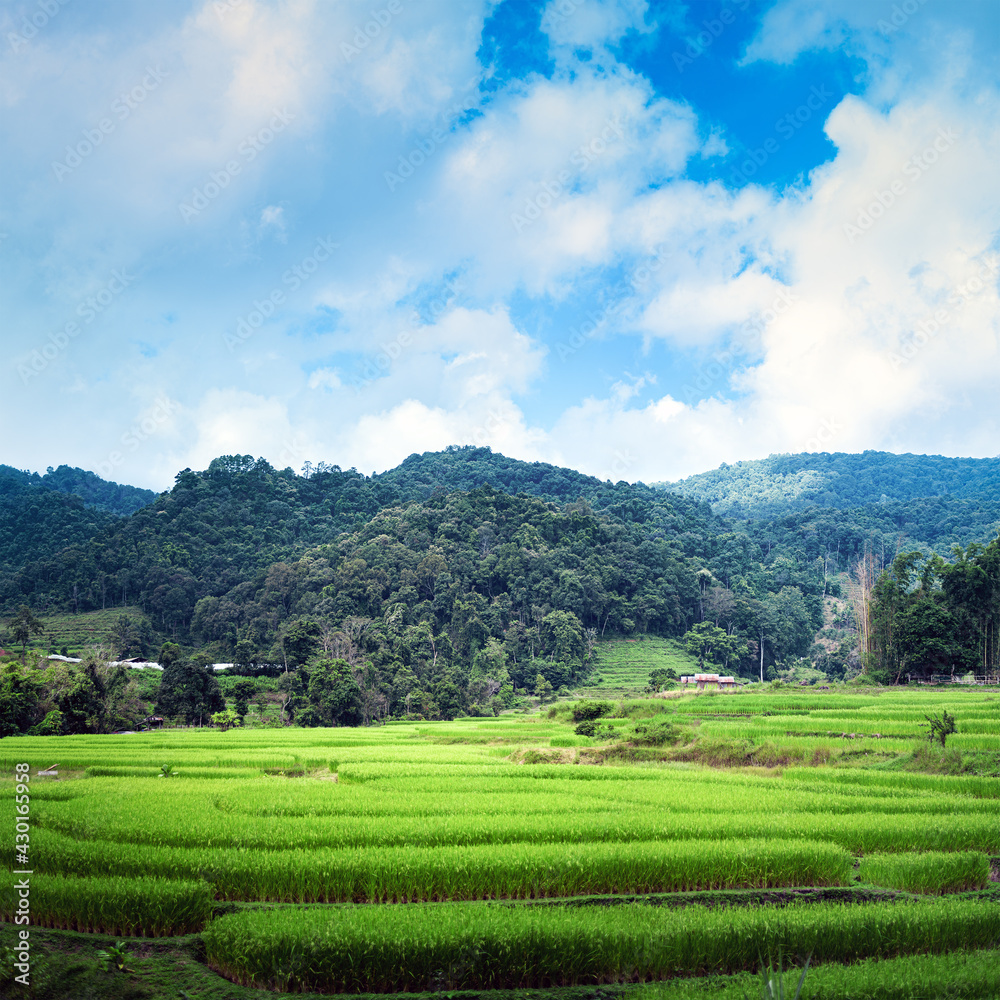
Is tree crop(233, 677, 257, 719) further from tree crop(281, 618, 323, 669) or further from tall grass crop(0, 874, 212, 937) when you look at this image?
tall grass crop(0, 874, 212, 937)

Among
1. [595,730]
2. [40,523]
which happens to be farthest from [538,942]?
[40,523]

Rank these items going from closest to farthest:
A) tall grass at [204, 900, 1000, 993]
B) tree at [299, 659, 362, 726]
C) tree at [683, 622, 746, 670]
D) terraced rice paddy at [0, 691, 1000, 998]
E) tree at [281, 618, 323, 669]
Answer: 1. tall grass at [204, 900, 1000, 993]
2. terraced rice paddy at [0, 691, 1000, 998]
3. tree at [299, 659, 362, 726]
4. tree at [281, 618, 323, 669]
5. tree at [683, 622, 746, 670]

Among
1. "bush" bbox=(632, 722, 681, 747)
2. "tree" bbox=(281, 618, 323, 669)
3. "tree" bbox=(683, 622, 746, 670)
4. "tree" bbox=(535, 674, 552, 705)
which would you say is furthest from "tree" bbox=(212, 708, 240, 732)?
"tree" bbox=(683, 622, 746, 670)

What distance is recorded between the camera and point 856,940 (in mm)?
7730

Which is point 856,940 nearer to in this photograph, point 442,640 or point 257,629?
point 442,640

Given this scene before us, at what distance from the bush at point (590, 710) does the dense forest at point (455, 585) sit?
772 inches

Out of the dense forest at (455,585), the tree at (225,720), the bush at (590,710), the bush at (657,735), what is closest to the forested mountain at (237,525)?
the dense forest at (455,585)

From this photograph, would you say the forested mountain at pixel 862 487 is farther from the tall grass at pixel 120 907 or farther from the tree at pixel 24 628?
the tall grass at pixel 120 907

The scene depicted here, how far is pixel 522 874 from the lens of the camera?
9438mm

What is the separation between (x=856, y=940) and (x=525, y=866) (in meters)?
4.05

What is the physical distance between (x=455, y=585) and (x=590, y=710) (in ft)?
157

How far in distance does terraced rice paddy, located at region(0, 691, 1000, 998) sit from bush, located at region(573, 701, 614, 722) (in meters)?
15.4

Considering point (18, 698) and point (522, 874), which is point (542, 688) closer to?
point (18, 698)

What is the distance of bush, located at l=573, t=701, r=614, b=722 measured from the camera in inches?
1313
